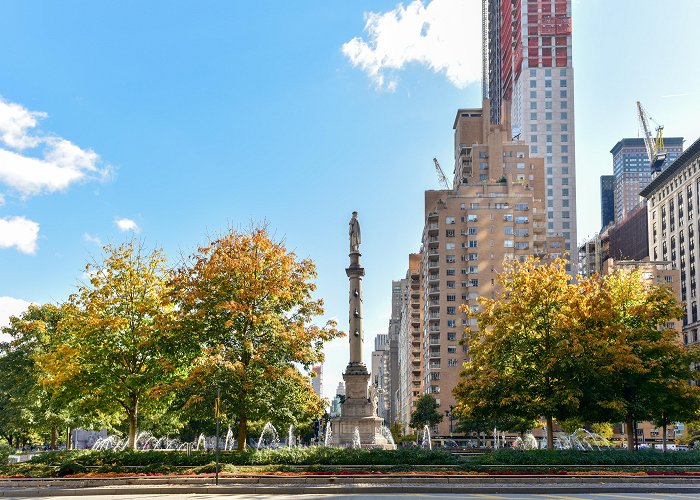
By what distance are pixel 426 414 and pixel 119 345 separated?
73125 mm

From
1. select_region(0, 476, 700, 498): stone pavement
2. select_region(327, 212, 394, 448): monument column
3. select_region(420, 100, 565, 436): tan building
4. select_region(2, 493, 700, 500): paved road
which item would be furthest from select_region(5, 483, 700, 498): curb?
select_region(420, 100, 565, 436): tan building

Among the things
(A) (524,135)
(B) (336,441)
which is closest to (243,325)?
(B) (336,441)

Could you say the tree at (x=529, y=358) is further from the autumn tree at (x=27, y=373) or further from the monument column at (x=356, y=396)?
the autumn tree at (x=27, y=373)

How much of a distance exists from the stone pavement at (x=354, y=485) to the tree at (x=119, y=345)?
8514mm

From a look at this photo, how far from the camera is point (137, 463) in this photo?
3078cm

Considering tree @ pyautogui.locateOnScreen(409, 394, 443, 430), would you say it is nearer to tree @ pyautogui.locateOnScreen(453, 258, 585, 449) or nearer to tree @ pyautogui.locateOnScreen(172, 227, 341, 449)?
tree @ pyautogui.locateOnScreen(453, 258, 585, 449)

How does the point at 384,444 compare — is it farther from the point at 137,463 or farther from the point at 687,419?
the point at 687,419

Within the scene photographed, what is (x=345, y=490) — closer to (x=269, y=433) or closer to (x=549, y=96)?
(x=269, y=433)

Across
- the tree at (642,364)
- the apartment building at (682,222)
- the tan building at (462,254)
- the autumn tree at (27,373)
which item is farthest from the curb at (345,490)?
the apartment building at (682,222)

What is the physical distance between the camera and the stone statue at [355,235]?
138 ft

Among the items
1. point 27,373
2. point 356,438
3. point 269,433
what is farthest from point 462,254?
point 356,438

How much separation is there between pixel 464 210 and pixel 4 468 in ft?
299

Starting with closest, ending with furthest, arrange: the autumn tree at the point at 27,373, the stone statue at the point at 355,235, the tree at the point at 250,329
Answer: the tree at the point at 250,329 → the stone statue at the point at 355,235 → the autumn tree at the point at 27,373

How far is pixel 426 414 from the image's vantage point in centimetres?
10488
